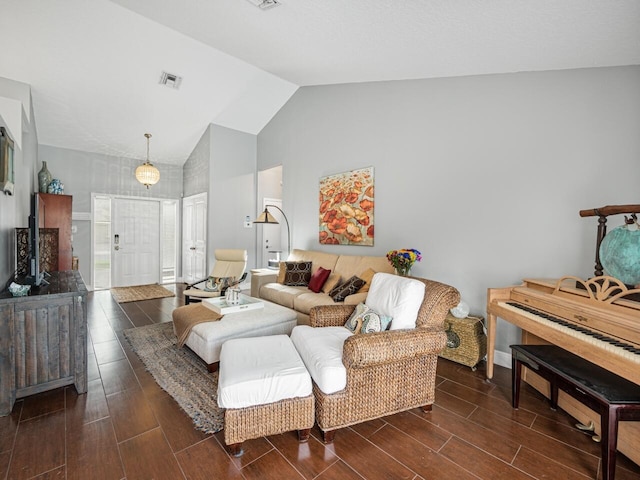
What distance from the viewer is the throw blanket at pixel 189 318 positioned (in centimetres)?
277

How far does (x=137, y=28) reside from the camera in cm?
337

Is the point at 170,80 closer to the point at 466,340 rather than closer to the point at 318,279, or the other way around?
the point at 318,279

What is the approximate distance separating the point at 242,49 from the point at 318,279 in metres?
2.84

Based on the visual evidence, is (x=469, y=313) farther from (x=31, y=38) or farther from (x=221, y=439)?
(x=31, y=38)

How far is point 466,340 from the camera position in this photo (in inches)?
107

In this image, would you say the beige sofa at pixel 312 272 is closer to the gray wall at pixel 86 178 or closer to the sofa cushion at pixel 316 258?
the sofa cushion at pixel 316 258

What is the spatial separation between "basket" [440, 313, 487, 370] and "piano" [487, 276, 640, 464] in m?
0.45

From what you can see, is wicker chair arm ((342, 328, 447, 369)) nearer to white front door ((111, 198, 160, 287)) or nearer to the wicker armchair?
the wicker armchair

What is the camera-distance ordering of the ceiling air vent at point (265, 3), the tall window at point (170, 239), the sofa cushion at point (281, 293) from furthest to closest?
the tall window at point (170, 239) < the sofa cushion at point (281, 293) < the ceiling air vent at point (265, 3)

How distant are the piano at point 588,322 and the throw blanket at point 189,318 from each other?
2.52 meters

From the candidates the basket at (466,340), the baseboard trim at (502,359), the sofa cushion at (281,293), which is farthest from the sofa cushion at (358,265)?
the baseboard trim at (502,359)

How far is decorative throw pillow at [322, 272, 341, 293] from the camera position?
150 inches

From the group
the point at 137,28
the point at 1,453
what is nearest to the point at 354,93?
the point at 137,28

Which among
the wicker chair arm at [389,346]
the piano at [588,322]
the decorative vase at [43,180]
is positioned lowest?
the wicker chair arm at [389,346]
